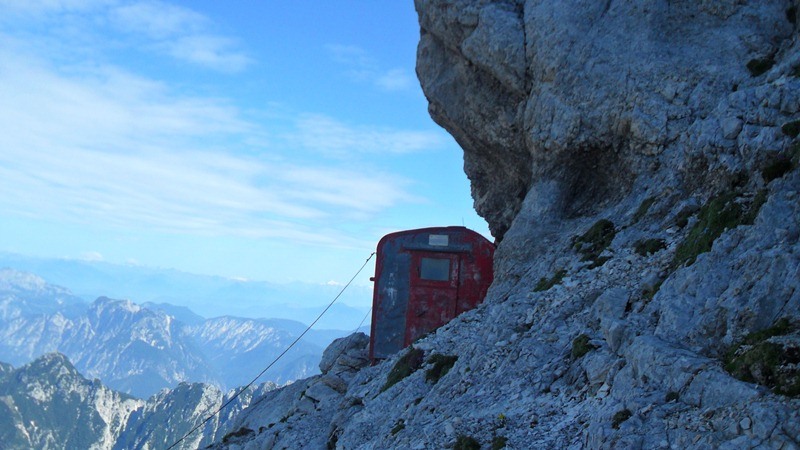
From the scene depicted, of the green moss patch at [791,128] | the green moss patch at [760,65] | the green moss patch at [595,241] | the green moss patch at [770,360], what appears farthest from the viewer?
the green moss patch at [760,65]

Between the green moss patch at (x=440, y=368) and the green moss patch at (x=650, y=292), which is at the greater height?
the green moss patch at (x=650, y=292)

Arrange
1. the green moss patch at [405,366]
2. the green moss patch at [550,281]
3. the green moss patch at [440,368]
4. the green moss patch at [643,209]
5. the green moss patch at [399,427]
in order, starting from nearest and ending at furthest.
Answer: the green moss patch at [399,427] < the green moss patch at [440,368] < the green moss patch at [550,281] < the green moss patch at [643,209] < the green moss patch at [405,366]

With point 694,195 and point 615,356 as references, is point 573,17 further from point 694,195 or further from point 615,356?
point 615,356

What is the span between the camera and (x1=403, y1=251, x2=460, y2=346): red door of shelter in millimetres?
44625

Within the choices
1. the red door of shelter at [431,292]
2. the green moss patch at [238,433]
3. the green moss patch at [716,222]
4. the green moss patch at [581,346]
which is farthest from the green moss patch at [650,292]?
the green moss patch at [238,433]

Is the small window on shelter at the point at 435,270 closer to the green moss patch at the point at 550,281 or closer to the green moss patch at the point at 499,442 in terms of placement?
the green moss patch at the point at 550,281

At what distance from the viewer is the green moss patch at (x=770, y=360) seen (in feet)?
44.4

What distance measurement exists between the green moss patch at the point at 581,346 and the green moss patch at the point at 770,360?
17.0 feet

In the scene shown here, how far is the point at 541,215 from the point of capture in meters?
35.0

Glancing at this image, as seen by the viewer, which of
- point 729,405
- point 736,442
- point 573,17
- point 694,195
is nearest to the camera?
point 736,442

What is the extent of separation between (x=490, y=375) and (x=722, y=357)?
30.3 feet

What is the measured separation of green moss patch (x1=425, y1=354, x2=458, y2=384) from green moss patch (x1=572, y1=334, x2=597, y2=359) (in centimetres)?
705

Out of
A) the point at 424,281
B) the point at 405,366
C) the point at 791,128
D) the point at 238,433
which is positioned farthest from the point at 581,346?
the point at 238,433

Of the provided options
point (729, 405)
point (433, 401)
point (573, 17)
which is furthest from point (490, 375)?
point (573, 17)
